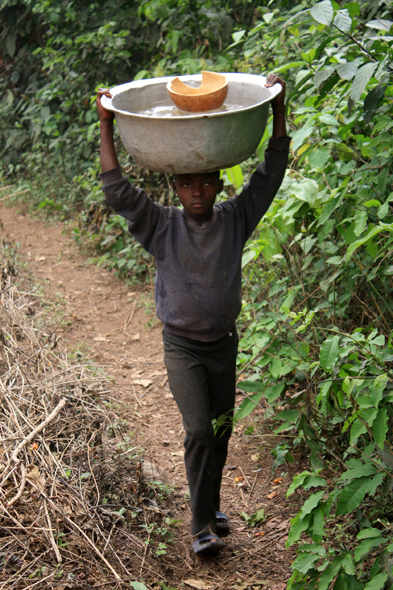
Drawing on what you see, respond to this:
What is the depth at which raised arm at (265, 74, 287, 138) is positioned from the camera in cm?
214

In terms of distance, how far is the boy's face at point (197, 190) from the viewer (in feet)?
7.07

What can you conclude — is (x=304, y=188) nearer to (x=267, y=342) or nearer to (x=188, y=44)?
(x=267, y=342)

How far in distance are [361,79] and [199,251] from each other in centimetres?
82

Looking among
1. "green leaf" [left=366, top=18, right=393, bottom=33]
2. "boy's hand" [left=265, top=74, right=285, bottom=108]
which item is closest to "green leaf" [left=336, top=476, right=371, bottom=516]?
"boy's hand" [left=265, top=74, right=285, bottom=108]

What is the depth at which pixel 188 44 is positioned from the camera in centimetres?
587

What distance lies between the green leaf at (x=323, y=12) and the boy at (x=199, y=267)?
0.27 metres

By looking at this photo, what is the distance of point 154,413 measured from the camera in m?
3.74

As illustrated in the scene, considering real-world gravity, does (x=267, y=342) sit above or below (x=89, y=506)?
above

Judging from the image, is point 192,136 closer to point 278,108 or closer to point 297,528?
point 278,108

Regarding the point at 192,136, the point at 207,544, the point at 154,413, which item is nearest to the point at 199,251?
the point at 192,136

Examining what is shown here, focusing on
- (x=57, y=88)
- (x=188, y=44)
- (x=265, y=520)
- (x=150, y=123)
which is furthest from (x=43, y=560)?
(x=57, y=88)

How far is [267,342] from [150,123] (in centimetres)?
132

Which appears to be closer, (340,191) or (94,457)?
(340,191)

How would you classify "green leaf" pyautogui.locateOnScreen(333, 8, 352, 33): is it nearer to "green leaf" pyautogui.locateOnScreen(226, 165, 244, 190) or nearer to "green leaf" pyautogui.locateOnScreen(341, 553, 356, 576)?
"green leaf" pyautogui.locateOnScreen(226, 165, 244, 190)
